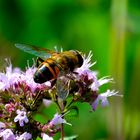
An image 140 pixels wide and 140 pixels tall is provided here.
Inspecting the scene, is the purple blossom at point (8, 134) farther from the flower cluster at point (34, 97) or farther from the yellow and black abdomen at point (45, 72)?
the yellow and black abdomen at point (45, 72)

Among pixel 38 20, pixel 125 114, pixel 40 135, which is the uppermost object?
pixel 38 20

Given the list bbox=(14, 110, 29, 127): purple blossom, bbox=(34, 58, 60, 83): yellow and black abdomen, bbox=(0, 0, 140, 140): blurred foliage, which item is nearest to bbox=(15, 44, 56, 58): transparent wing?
bbox=(34, 58, 60, 83): yellow and black abdomen

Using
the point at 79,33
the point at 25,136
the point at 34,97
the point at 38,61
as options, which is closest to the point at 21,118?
the point at 25,136

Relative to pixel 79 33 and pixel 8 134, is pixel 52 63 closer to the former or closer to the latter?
pixel 8 134

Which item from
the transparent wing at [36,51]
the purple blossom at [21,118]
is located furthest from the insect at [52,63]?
the purple blossom at [21,118]

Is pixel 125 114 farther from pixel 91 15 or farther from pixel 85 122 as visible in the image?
pixel 91 15

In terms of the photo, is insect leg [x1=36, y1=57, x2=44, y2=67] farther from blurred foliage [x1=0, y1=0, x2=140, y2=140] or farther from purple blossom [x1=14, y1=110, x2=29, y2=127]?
blurred foliage [x1=0, y1=0, x2=140, y2=140]

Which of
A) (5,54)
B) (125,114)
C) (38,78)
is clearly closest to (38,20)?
(5,54)
